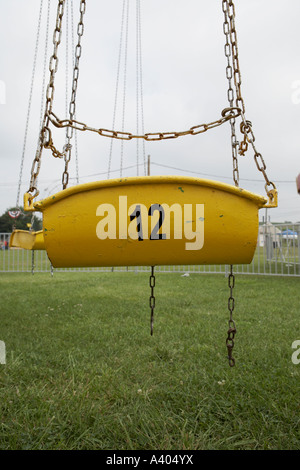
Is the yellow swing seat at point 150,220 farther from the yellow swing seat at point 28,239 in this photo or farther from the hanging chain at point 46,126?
the yellow swing seat at point 28,239

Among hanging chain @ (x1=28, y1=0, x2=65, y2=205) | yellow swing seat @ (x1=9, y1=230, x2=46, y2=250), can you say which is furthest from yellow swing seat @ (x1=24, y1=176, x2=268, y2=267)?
yellow swing seat @ (x1=9, y1=230, x2=46, y2=250)

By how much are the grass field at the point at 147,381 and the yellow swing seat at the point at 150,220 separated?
2.33ft

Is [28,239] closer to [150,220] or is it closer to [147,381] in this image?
[147,381]

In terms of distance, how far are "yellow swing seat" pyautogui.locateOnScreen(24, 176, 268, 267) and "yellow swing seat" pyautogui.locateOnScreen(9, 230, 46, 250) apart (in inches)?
61.0

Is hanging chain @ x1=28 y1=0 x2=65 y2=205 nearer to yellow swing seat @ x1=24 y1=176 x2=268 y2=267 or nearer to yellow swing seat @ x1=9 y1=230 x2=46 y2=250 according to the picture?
yellow swing seat @ x1=24 y1=176 x2=268 y2=267

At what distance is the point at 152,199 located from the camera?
4.16 feet

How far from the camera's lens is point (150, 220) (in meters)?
1.25

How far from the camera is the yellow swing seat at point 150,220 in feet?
4.13

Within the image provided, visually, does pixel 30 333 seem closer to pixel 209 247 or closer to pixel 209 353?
pixel 209 353

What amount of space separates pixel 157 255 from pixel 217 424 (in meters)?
0.77

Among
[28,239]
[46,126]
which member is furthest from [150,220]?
[28,239]

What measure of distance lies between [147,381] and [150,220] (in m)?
0.99
